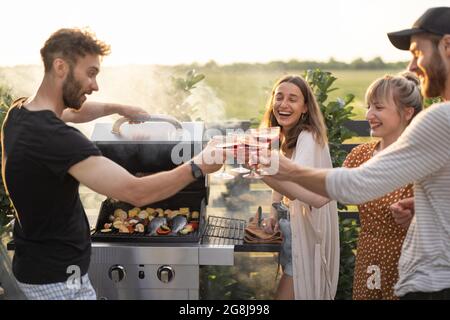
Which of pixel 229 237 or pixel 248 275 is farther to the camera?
pixel 248 275

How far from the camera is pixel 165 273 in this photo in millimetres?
2982

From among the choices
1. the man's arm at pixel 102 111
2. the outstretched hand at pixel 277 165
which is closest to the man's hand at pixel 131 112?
the man's arm at pixel 102 111

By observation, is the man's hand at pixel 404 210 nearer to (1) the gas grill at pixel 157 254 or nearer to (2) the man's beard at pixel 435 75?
(2) the man's beard at pixel 435 75

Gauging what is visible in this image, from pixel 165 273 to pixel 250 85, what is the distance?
22.8 m

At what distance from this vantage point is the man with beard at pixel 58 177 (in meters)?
2.32

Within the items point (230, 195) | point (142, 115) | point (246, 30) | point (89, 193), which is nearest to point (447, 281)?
point (142, 115)

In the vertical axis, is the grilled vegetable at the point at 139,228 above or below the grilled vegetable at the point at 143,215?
below

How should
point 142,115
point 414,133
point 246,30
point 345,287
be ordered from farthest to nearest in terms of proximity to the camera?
1. point 246,30
2. point 345,287
3. point 142,115
4. point 414,133

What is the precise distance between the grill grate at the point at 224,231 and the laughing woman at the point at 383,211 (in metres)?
0.68

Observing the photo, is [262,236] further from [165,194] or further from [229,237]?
[165,194]

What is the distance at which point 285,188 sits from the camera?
3.01m

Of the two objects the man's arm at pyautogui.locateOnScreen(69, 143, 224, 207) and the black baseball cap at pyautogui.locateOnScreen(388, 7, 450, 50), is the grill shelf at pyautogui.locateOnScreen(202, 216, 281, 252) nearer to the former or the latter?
the man's arm at pyautogui.locateOnScreen(69, 143, 224, 207)

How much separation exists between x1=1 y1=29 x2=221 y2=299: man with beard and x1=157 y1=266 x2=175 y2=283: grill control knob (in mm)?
515

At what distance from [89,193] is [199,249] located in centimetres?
200
